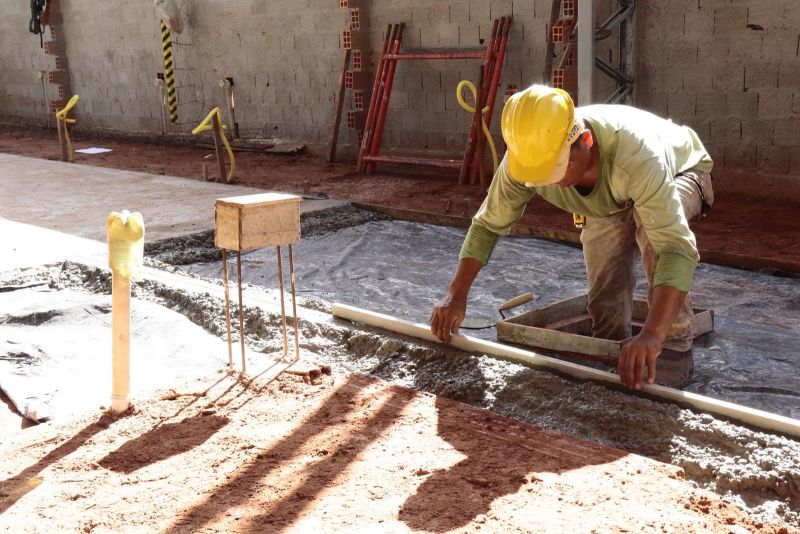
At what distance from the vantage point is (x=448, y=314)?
354 centimetres

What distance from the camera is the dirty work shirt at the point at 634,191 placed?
2.96 meters

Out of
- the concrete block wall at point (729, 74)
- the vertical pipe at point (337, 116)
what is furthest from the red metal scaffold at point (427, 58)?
the concrete block wall at point (729, 74)

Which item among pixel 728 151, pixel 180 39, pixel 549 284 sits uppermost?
pixel 180 39

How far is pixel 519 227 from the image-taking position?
6.71 metres

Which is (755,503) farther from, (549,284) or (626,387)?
(549,284)

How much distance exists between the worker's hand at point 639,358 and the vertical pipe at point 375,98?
26.0 feet

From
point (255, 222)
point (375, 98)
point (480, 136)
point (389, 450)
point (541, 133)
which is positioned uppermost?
point (541, 133)

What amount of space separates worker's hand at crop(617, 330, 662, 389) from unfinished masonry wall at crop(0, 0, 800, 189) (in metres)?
5.48

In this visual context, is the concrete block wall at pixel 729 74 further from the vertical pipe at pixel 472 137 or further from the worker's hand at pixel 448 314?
the worker's hand at pixel 448 314

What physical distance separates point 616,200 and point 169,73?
12070 mm

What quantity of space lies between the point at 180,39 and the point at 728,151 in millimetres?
9149

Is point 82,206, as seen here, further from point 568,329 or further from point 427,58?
point 568,329

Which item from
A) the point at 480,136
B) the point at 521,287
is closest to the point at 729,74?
the point at 480,136

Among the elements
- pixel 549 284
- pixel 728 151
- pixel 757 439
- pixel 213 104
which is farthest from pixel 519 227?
pixel 213 104
